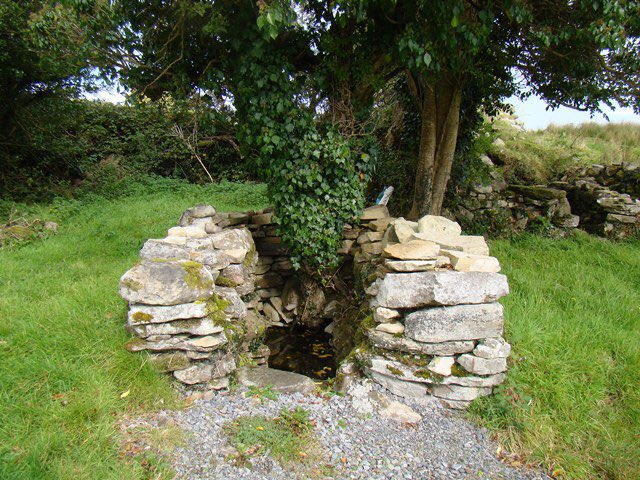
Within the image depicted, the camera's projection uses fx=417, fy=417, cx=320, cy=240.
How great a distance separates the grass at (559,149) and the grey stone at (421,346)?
666 cm

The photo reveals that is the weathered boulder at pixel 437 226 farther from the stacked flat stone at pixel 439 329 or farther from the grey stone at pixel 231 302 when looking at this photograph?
the grey stone at pixel 231 302

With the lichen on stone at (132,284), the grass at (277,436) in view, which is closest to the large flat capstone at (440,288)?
the grass at (277,436)

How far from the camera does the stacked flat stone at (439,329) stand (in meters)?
3.47

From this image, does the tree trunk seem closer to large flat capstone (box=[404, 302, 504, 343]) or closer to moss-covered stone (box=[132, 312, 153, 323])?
large flat capstone (box=[404, 302, 504, 343])

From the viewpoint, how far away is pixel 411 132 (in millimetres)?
7781

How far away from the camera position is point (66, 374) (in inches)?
125

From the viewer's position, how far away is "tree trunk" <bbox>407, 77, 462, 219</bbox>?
6.31 m

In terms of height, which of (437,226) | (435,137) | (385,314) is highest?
(435,137)

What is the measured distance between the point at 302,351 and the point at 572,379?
2975mm

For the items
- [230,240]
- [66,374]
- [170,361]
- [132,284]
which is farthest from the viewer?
[230,240]

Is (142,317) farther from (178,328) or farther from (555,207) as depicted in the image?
(555,207)

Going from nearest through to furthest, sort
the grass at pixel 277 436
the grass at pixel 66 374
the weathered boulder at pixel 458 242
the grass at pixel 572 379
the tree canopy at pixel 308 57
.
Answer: the grass at pixel 66 374 < the grass at pixel 277 436 < the grass at pixel 572 379 < the weathered boulder at pixel 458 242 < the tree canopy at pixel 308 57

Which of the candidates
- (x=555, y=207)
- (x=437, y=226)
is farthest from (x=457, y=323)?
(x=555, y=207)

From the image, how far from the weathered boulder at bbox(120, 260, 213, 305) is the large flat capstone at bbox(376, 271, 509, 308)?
1.63 m
